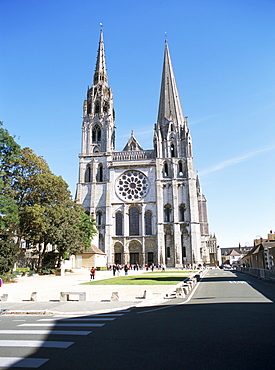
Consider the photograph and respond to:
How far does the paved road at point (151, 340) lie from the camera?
481 centimetres

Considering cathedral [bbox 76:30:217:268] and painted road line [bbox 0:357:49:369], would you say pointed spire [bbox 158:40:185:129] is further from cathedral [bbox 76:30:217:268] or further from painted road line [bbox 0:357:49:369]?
painted road line [bbox 0:357:49:369]

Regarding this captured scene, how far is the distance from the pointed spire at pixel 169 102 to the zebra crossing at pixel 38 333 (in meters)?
53.1

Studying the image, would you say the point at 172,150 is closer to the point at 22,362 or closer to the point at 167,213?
the point at 167,213

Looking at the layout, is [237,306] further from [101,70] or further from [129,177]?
[101,70]

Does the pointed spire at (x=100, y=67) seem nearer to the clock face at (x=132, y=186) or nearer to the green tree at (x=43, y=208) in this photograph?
the clock face at (x=132, y=186)

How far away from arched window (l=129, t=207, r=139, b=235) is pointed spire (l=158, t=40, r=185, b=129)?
18.9 m

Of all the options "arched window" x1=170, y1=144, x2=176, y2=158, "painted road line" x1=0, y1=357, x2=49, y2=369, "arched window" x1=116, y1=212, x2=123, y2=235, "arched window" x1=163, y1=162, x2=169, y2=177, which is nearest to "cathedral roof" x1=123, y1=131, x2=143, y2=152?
"arched window" x1=170, y1=144, x2=176, y2=158

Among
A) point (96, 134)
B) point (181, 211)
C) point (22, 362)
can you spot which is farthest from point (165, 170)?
point (22, 362)

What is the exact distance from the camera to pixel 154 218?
5325 cm

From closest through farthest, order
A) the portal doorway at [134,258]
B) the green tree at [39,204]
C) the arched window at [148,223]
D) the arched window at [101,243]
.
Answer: the green tree at [39,204], the arched window at [101,243], the portal doorway at [134,258], the arched window at [148,223]

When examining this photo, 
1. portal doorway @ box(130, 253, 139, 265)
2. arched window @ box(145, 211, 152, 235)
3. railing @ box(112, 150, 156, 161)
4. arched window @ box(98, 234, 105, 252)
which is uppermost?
railing @ box(112, 150, 156, 161)

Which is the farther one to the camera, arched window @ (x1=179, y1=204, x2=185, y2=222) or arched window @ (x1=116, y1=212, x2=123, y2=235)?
arched window @ (x1=116, y1=212, x2=123, y2=235)

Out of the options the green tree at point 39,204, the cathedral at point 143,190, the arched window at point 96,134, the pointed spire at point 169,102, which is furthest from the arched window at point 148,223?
the green tree at point 39,204

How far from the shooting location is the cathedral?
170 feet
